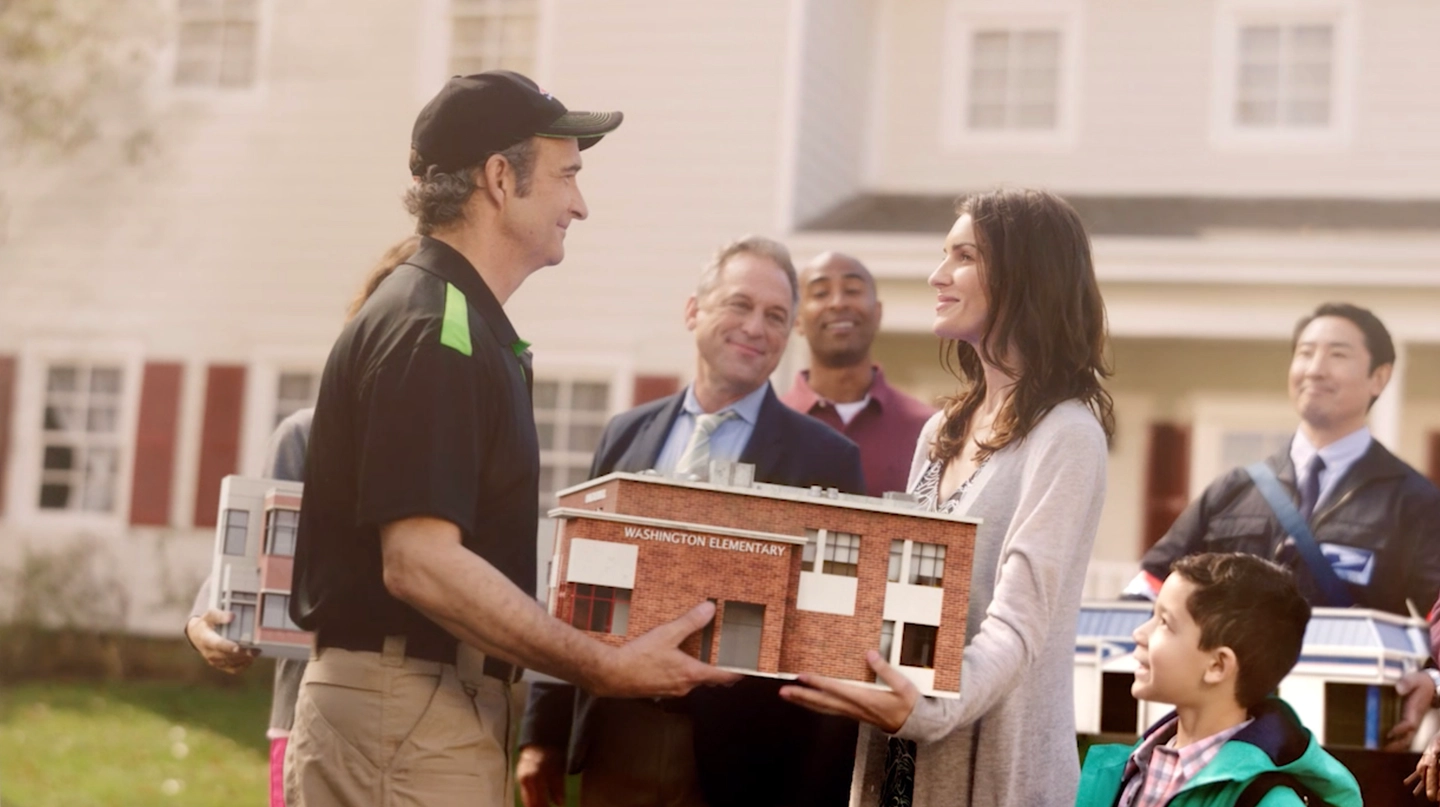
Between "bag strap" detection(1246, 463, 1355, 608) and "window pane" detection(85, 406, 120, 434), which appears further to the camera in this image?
"window pane" detection(85, 406, 120, 434)

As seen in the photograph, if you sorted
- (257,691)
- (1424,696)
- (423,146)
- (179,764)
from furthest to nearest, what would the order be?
(257,691)
(179,764)
(1424,696)
(423,146)

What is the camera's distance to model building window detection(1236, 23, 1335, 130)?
566 inches

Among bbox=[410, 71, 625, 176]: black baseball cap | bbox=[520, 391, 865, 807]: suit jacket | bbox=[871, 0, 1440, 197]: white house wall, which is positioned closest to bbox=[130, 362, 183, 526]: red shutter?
bbox=[871, 0, 1440, 197]: white house wall

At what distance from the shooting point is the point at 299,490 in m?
3.53

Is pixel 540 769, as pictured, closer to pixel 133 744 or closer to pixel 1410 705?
pixel 1410 705

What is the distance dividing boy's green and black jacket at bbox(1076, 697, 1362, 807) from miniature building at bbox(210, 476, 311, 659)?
1719 mm

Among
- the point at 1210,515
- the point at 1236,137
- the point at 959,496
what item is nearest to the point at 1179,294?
the point at 1236,137

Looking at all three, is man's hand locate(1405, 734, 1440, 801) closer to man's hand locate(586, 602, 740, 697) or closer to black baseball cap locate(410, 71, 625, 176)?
man's hand locate(586, 602, 740, 697)

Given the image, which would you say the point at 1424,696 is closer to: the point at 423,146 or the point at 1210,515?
the point at 1210,515

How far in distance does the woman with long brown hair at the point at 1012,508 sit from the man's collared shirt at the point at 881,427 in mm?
2144

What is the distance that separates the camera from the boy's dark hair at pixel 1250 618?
3.14 meters

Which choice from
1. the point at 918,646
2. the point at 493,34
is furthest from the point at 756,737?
the point at 493,34

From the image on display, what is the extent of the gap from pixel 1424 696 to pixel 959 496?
5.17 feet

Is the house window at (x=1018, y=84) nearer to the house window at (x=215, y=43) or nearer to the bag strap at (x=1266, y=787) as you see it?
the house window at (x=215, y=43)
